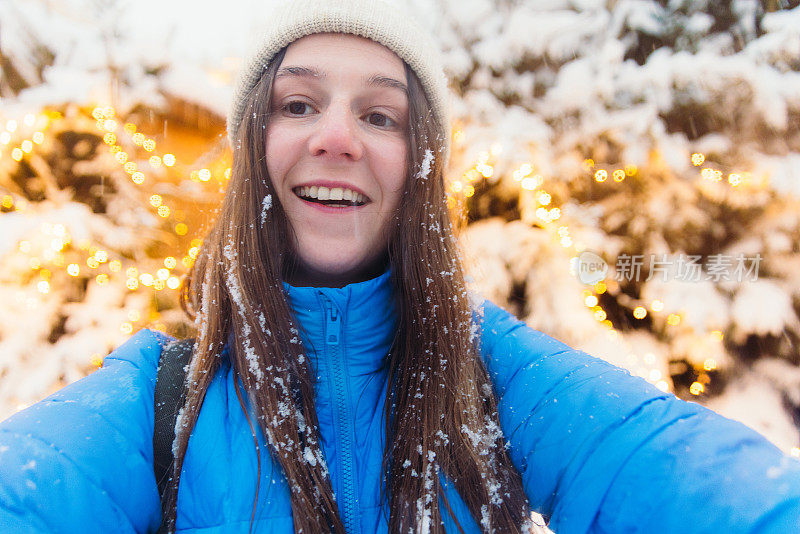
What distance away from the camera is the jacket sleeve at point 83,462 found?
0.68 metres

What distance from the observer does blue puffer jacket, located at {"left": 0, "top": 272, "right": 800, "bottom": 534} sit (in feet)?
2.28

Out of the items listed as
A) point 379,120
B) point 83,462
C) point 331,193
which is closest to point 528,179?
point 379,120

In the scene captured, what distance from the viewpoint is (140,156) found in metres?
2.12

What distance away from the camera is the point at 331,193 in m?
1.07

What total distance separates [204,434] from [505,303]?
5.24 ft

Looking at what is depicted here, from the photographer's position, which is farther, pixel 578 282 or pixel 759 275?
pixel 578 282

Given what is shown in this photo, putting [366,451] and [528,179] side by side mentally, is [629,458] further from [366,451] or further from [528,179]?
[528,179]

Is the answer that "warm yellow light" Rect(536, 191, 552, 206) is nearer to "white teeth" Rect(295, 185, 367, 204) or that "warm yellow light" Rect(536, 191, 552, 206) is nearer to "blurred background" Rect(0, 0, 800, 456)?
"blurred background" Rect(0, 0, 800, 456)

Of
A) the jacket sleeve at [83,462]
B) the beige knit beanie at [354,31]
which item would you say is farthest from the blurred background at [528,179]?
the jacket sleeve at [83,462]

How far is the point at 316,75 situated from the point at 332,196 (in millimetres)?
306

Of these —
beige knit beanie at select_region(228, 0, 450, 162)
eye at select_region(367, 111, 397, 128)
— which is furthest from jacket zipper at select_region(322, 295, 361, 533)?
beige knit beanie at select_region(228, 0, 450, 162)

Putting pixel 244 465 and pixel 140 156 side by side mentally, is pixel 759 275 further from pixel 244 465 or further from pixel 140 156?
pixel 140 156

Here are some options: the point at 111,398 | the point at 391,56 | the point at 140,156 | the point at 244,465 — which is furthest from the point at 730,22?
the point at 140,156

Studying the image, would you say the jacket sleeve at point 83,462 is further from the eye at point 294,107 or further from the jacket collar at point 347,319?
the eye at point 294,107
